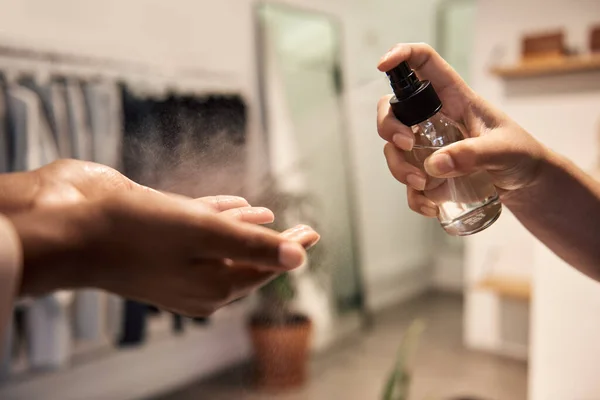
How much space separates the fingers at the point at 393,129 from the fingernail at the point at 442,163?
49 mm

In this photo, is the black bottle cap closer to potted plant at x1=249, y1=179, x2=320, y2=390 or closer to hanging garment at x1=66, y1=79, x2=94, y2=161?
hanging garment at x1=66, y1=79, x2=94, y2=161

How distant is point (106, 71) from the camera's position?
5.28ft

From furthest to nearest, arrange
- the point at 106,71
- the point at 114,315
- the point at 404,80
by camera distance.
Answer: the point at 106,71, the point at 114,315, the point at 404,80

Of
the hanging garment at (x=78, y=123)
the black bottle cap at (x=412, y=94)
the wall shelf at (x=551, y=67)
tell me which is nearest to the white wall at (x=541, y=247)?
the wall shelf at (x=551, y=67)

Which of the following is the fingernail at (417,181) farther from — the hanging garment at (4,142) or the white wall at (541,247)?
the hanging garment at (4,142)

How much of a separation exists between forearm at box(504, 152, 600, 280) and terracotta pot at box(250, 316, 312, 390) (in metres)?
1.41

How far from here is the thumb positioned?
0.46 meters

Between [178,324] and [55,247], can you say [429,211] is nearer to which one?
[55,247]

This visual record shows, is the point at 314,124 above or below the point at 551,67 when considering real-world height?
below

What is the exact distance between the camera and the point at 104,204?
0.28m

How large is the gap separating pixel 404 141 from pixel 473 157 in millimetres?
70

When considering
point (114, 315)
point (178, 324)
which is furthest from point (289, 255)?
point (178, 324)

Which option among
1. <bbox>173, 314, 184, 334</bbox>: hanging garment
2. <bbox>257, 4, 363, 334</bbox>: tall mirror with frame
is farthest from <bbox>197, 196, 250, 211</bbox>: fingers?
<bbox>257, 4, 363, 334</bbox>: tall mirror with frame

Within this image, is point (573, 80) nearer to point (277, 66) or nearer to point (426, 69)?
point (277, 66)
